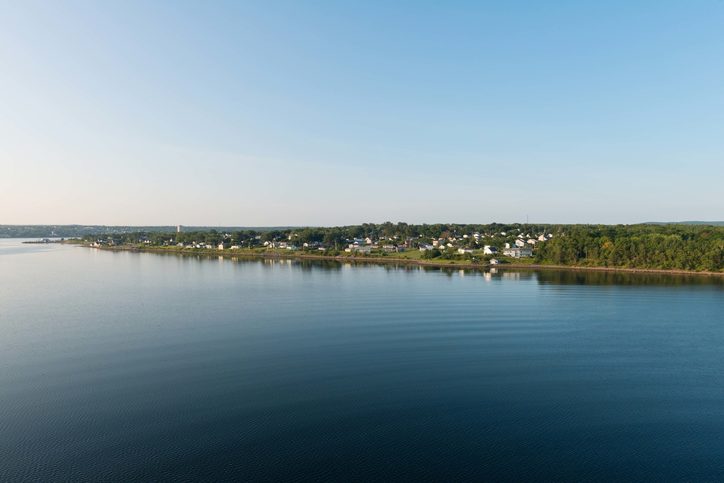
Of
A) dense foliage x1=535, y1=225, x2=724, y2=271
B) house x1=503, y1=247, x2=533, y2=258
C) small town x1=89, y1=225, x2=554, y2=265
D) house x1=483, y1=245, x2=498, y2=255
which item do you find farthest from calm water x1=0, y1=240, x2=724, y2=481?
small town x1=89, y1=225, x2=554, y2=265

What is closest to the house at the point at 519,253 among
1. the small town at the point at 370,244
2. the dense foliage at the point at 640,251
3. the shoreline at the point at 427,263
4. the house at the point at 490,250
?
the small town at the point at 370,244

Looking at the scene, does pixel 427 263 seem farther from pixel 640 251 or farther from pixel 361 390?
pixel 361 390

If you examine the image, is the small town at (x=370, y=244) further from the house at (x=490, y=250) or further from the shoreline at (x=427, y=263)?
the shoreline at (x=427, y=263)

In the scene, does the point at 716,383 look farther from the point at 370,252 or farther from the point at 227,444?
the point at 370,252

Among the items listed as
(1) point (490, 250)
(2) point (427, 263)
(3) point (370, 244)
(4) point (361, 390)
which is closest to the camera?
(4) point (361, 390)

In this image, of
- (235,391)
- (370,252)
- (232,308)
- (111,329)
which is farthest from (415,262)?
(235,391)

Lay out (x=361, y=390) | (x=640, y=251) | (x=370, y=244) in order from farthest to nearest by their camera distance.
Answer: (x=370, y=244) → (x=640, y=251) → (x=361, y=390)

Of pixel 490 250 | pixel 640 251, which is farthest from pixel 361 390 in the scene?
pixel 490 250

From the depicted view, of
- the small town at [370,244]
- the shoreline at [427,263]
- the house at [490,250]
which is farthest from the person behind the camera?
the small town at [370,244]

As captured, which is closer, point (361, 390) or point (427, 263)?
point (361, 390)
